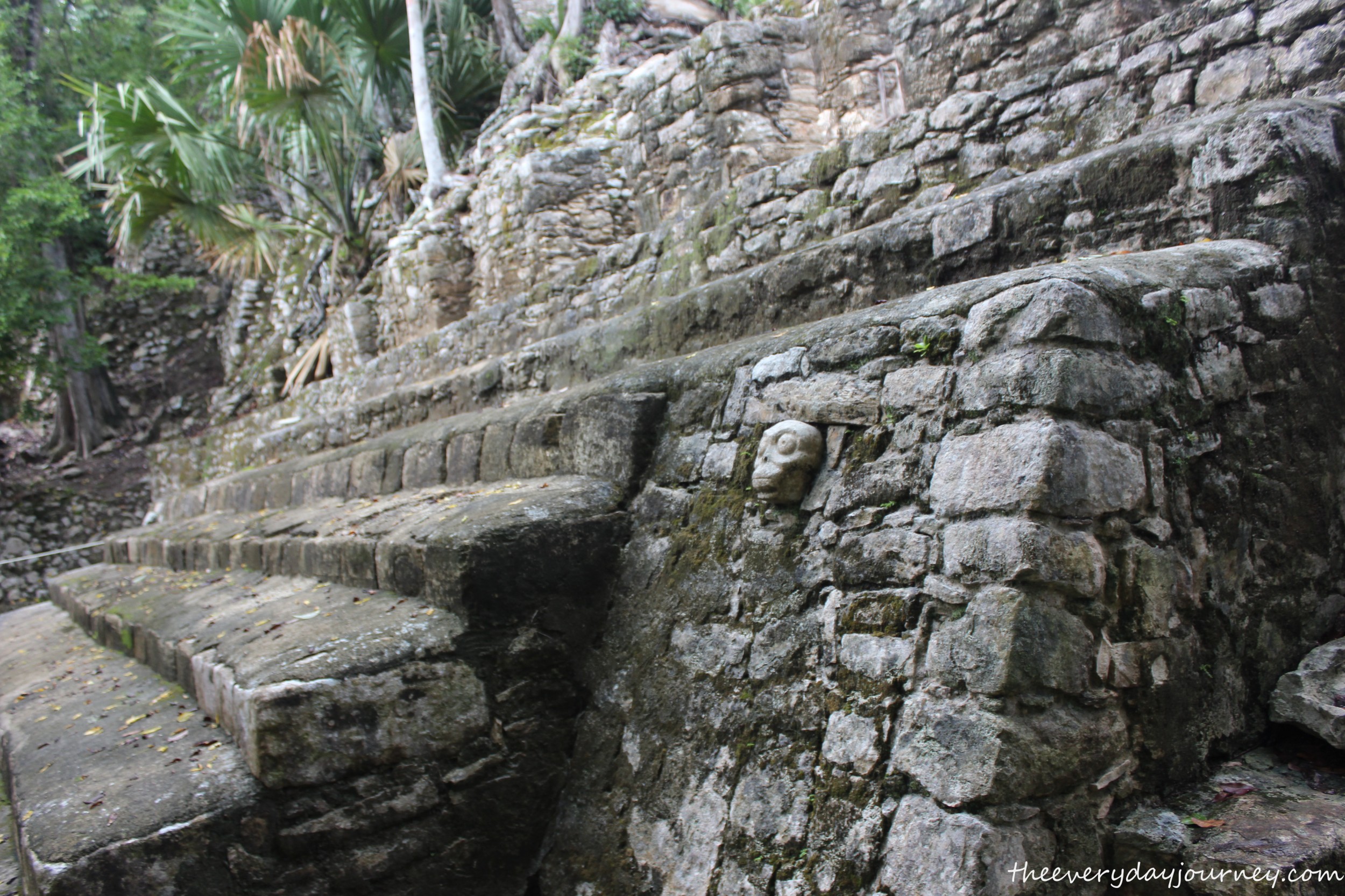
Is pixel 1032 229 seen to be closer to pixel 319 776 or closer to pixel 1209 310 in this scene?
pixel 1209 310

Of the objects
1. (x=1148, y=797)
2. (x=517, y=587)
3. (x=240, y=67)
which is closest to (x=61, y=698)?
(x=517, y=587)

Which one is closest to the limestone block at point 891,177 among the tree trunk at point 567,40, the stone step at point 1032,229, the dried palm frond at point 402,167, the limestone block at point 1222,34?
the stone step at point 1032,229

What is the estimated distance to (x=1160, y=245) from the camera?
222cm

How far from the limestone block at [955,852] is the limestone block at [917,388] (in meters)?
0.81

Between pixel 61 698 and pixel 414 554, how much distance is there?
1826 millimetres

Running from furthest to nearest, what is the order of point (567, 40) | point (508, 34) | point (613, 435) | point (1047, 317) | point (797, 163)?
point (508, 34)
point (567, 40)
point (797, 163)
point (613, 435)
point (1047, 317)

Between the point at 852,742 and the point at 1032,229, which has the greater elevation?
the point at 1032,229

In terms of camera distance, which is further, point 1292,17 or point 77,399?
point 77,399

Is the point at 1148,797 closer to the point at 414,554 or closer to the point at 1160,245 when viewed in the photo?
the point at 1160,245

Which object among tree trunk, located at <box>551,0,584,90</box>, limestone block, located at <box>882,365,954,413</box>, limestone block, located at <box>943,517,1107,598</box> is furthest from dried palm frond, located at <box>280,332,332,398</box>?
limestone block, located at <box>943,517,1107,598</box>

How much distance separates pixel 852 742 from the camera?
167 centimetres

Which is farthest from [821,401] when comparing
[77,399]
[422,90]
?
[77,399]

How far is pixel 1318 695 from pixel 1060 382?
2.94ft

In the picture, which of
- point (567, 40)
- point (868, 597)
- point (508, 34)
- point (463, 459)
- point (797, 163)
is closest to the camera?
point (868, 597)
